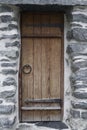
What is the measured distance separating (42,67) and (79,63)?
1.98 feet

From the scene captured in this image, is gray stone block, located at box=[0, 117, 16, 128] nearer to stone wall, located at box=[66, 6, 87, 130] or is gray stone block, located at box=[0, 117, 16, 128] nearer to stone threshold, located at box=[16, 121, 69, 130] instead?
stone threshold, located at box=[16, 121, 69, 130]

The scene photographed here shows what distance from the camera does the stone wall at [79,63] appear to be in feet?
13.4

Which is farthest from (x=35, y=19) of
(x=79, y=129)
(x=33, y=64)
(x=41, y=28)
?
(x=79, y=129)

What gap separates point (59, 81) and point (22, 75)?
20.5 inches

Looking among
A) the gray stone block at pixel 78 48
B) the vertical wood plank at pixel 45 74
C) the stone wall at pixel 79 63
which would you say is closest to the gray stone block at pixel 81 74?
the stone wall at pixel 79 63

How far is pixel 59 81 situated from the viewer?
4.49 m

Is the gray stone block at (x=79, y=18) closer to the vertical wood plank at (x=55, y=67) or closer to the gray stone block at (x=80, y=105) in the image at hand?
the vertical wood plank at (x=55, y=67)

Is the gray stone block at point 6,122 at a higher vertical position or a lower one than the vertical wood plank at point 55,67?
lower

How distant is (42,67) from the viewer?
176 inches

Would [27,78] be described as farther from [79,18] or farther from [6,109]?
[79,18]

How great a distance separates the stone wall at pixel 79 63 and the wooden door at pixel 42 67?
0.38m

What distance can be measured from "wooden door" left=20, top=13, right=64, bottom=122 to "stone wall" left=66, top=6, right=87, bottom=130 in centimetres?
38

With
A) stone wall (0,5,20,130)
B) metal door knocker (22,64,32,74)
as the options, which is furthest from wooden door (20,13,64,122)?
stone wall (0,5,20,130)

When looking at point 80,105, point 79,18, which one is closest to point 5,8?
point 79,18
